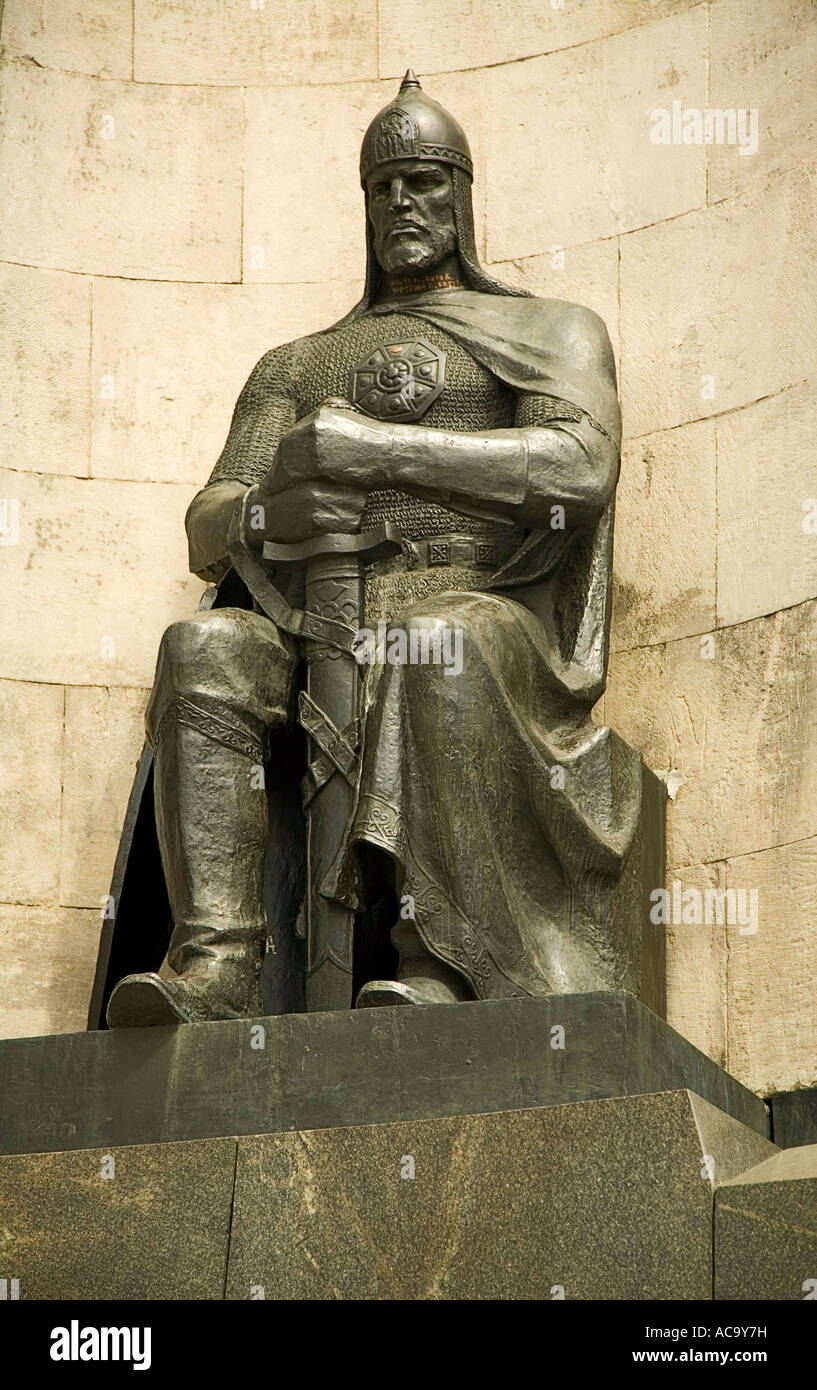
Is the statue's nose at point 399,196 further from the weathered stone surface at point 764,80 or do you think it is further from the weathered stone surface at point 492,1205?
the weathered stone surface at point 492,1205

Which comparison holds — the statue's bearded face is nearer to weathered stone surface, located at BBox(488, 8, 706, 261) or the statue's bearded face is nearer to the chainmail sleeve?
the chainmail sleeve

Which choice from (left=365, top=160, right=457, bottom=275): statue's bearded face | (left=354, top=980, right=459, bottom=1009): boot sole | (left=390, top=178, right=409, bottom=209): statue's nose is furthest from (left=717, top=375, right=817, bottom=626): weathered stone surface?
(left=354, top=980, right=459, bottom=1009): boot sole

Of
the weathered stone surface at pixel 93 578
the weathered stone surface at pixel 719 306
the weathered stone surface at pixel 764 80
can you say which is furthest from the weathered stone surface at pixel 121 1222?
the weathered stone surface at pixel 764 80

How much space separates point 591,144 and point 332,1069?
4007 millimetres

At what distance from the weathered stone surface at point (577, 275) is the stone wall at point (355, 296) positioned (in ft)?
0.04

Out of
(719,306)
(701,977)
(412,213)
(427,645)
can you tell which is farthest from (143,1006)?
(719,306)

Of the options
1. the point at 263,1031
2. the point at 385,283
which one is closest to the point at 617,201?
the point at 385,283

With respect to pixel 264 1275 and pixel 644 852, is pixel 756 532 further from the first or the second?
pixel 264 1275

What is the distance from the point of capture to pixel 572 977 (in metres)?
5.86

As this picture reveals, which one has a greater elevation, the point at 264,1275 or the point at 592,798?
the point at 592,798

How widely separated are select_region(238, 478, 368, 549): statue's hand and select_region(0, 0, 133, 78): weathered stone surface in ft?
9.05

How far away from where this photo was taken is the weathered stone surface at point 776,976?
6.77 metres

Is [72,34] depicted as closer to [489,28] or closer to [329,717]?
[489,28]

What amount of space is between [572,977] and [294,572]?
140 centimetres
